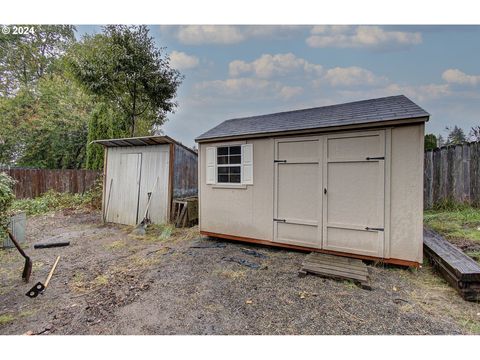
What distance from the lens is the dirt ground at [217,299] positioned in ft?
6.84

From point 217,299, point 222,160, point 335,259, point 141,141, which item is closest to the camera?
point 217,299

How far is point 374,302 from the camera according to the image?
240 cm

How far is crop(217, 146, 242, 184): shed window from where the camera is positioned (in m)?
4.41

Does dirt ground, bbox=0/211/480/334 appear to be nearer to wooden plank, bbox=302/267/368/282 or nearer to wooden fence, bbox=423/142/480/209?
wooden plank, bbox=302/267/368/282

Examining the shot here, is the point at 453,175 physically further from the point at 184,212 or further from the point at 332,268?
the point at 184,212

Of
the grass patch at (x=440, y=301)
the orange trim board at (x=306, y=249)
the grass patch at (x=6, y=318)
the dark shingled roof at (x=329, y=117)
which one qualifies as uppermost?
the dark shingled roof at (x=329, y=117)

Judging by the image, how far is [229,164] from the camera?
177 inches

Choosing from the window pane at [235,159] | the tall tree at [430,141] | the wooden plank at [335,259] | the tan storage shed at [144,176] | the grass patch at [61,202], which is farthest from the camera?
the grass patch at [61,202]

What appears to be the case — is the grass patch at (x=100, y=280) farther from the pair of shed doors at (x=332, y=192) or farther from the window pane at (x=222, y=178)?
the pair of shed doors at (x=332, y=192)

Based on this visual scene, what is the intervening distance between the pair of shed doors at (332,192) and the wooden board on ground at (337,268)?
212 mm

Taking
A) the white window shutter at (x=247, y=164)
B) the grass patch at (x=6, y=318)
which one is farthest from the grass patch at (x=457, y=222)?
the grass patch at (x=6, y=318)

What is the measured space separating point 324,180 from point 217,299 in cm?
234

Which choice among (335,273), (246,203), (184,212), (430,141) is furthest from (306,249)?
(430,141)

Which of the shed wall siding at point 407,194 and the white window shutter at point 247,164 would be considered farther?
the white window shutter at point 247,164
